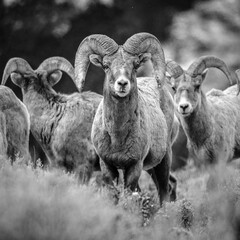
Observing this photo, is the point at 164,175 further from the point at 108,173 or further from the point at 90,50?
the point at 90,50

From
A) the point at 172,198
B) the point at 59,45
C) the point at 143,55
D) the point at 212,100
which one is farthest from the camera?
the point at 59,45

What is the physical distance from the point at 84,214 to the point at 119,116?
2817 mm

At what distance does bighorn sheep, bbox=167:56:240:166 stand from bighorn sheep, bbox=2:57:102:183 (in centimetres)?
154

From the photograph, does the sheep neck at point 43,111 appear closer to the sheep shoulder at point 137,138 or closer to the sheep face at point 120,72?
the sheep shoulder at point 137,138

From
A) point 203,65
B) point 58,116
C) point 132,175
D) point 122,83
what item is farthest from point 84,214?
point 203,65

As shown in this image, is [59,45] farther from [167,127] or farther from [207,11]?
[167,127]

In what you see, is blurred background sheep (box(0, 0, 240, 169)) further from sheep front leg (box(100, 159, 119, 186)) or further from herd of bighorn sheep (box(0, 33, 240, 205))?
sheep front leg (box(100, 159, 119, 186))

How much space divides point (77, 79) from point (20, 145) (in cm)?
156

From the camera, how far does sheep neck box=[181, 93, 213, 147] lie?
11.4 meters

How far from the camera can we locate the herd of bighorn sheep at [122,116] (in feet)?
29.0

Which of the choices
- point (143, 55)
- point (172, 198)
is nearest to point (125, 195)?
point (143, 55)

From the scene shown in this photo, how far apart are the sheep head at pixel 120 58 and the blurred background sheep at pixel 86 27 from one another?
399 inches

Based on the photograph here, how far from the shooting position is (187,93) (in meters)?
11.2

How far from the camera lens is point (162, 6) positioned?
26.5 m
